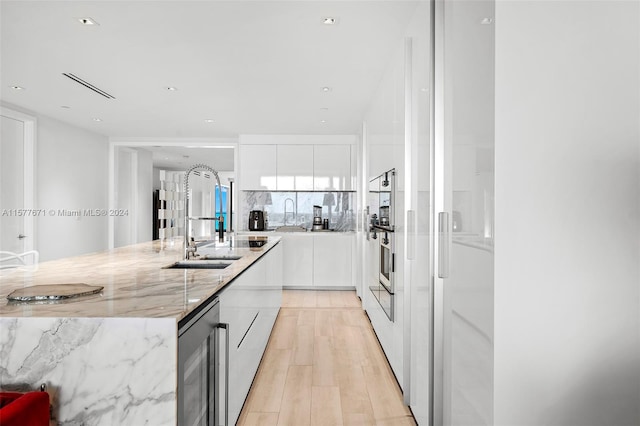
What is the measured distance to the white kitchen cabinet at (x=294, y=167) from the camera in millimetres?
6098

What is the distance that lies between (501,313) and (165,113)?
15.0ft

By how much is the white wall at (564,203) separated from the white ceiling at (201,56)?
3.93 feet

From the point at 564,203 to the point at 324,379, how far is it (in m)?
2.08

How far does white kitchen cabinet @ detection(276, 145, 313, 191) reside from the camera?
Answer: 6.10 meters

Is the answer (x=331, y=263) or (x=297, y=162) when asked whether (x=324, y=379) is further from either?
(x=297, y=162)

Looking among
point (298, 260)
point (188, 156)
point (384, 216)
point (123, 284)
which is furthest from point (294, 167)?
point (123, 284)

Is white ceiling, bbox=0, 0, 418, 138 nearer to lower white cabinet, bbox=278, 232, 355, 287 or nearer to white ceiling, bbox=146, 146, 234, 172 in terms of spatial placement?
lower white cabinet, bbox=278, 232, 355, 287

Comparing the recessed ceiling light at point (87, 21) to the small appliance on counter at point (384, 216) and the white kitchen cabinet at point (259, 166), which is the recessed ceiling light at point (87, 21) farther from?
the white kitchen cabinet at point (259, 166)

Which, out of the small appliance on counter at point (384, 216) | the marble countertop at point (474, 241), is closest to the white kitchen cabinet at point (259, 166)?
the small appliance on counter at point (384, 216)

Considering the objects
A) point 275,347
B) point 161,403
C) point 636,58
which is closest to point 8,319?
point 161,403

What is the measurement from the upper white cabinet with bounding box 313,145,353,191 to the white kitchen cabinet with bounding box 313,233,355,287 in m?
A: 0.80

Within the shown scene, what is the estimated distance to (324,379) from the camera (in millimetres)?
2762

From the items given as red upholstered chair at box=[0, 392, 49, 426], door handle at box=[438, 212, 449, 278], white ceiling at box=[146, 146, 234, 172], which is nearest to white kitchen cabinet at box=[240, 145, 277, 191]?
white ceiling at box=[146, 146, 234, 172]

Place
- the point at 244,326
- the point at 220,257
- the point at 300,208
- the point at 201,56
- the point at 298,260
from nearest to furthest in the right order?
the point at 244,326 < the point at 220,257 < the point at 201,56 < the point at 298,260 < the point at 300,208
